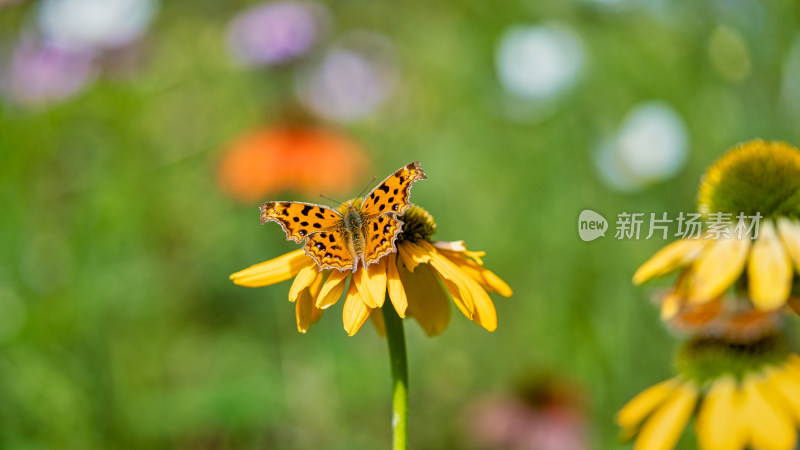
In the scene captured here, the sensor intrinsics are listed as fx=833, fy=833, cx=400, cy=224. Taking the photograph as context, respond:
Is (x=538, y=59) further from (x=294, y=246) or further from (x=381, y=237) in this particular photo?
(x=381, y=237)

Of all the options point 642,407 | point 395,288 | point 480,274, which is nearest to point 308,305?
point 395,288

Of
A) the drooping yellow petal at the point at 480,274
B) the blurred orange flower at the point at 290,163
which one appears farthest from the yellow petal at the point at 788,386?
the blurred orange flower at the point at 290,163

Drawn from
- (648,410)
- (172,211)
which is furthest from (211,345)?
(648,410)

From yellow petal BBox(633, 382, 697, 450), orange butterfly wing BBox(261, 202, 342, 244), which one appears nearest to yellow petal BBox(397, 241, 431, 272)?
orange butterfly wing BBox(261, 202, 342, 244)

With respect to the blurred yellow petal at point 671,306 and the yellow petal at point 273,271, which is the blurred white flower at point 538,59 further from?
the yellow petal at point 273,271

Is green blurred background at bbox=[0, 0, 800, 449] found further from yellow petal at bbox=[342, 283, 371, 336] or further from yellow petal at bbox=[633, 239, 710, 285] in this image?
yellow petal at bbox=[342, 283, 371, 336]

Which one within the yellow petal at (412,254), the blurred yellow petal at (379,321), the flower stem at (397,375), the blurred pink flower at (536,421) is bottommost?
the blurred pink flower at (536,421)
